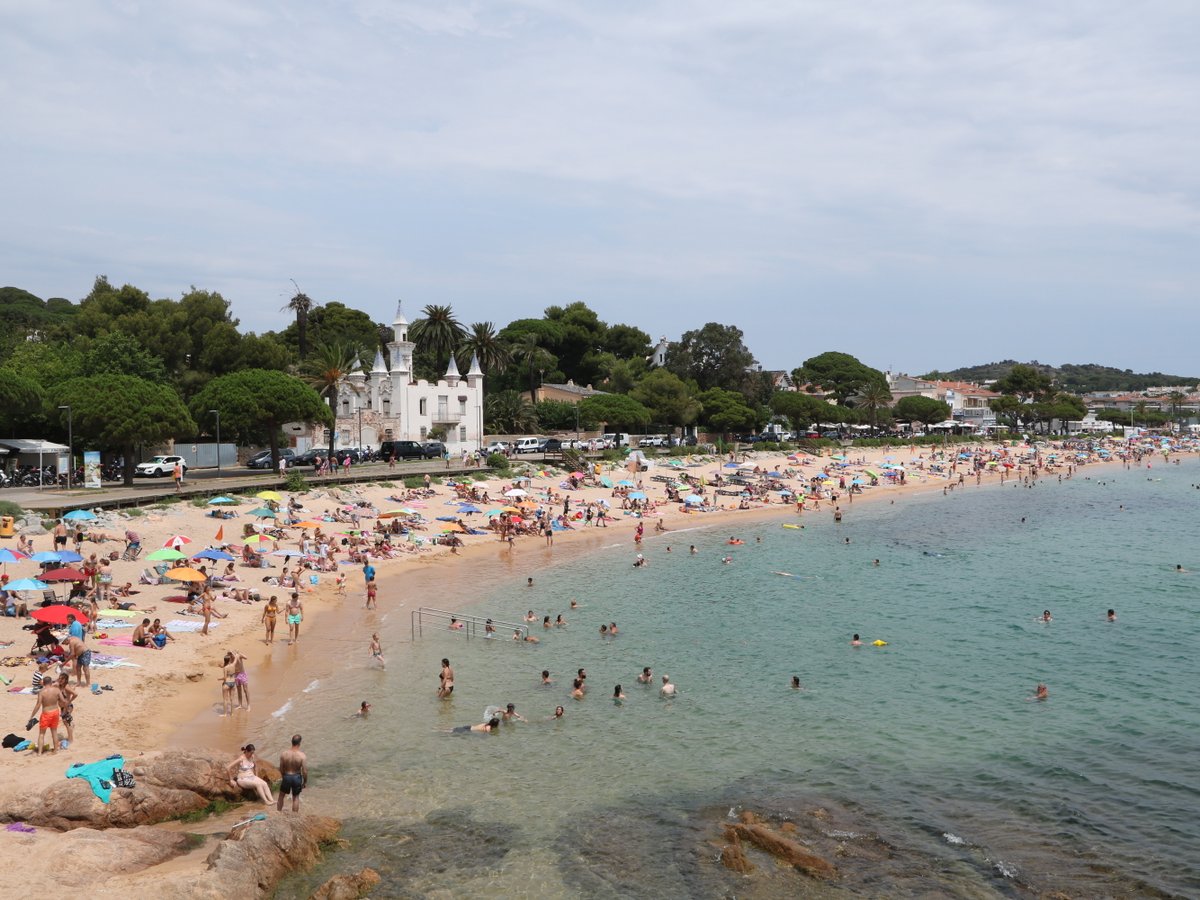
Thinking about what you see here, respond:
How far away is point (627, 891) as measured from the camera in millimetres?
11664

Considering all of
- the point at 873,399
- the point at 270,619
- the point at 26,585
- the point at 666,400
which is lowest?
the point at 270,619

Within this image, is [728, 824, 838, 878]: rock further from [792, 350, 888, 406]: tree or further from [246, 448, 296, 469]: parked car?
[792, 350, 888, 406]: tree

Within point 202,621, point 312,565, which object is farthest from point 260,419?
point 202,621

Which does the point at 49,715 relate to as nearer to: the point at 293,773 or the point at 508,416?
the point at 293,773

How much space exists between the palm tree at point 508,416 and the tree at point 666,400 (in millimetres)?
10528

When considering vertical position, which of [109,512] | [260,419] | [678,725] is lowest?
[678,725]

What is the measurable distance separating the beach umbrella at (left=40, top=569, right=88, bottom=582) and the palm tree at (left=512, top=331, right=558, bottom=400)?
66.8m

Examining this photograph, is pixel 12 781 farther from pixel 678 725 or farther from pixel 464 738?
pixel 678 725

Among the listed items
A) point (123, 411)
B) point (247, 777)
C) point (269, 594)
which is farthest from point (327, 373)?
point (247, 777)

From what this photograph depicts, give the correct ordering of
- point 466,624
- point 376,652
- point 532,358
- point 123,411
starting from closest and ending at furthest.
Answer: point 376,652, point 466,624, point 123,411, point 532,358

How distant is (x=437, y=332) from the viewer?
261 ft

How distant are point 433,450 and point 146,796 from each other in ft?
163

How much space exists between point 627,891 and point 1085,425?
531 feet

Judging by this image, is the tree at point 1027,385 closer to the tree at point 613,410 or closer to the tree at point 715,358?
the tree at point 715,358
